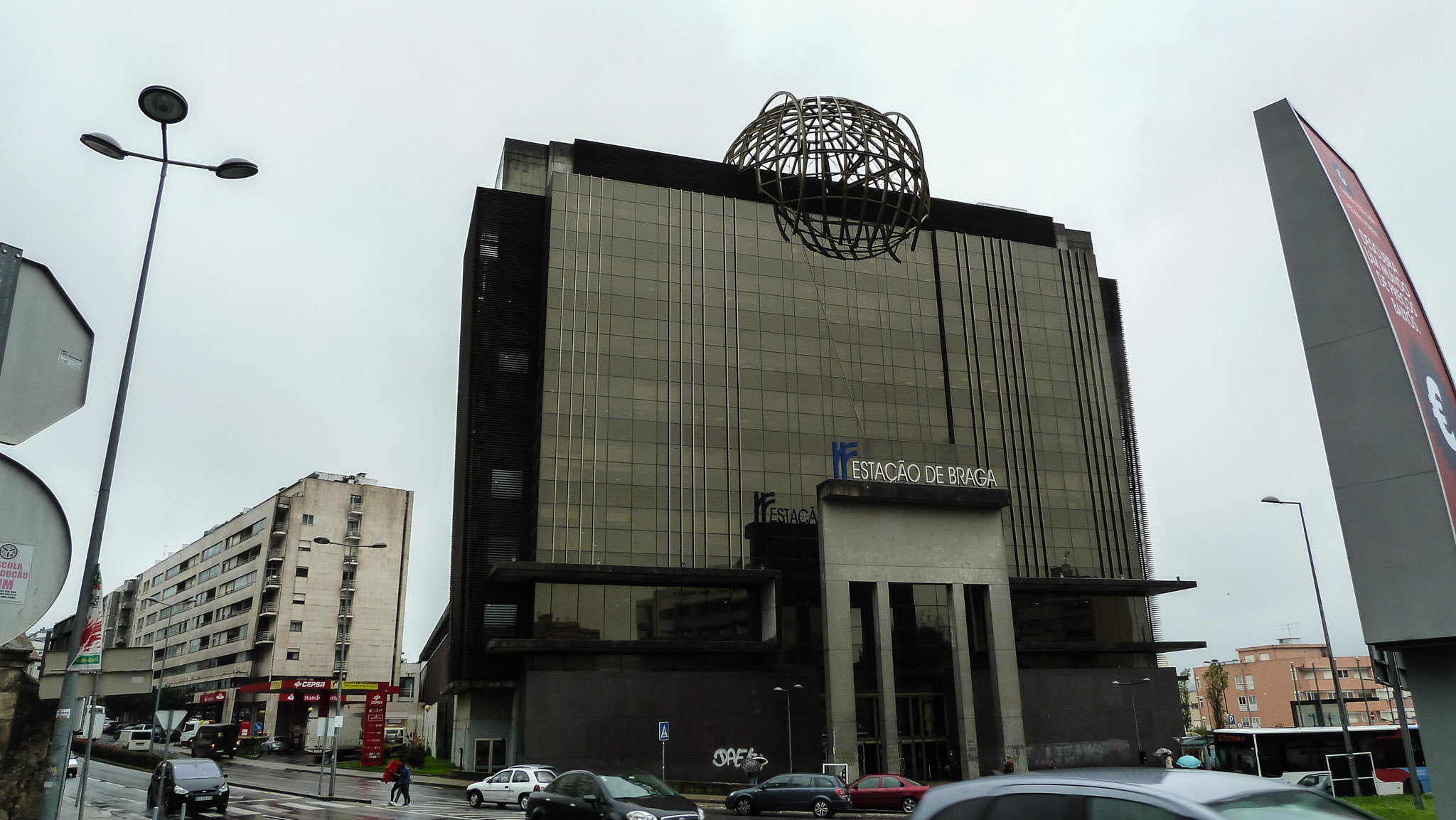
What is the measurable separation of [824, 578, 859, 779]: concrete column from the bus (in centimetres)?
1694

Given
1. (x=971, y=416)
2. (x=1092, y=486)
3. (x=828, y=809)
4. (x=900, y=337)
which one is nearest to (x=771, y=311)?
(x=900, y=337)

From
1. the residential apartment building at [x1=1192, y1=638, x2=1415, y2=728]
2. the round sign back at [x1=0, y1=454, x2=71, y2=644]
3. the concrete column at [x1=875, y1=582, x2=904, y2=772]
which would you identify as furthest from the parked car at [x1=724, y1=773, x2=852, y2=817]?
the residential apartment building at [x1=1192, y1=638, x2=1415, y2=728]

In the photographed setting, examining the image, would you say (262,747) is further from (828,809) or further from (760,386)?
(828,809)

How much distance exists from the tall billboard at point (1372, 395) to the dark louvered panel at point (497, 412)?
145 ft

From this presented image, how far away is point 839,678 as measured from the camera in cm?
4588

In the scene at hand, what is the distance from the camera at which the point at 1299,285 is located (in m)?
13.3

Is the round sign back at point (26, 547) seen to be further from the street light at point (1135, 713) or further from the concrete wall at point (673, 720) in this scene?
the street light at point (1135, 713)

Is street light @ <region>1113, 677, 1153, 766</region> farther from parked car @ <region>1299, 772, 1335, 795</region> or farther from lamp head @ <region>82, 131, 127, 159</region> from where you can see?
lamp head @ <region>82, 131, 127, 159</region>

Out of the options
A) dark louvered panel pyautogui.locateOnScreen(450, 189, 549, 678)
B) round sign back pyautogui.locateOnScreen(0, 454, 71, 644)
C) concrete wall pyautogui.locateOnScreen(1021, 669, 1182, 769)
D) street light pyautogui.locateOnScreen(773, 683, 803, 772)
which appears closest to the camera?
round sign back pyautogui.locateOnScreen(0, 454, 71, 644)

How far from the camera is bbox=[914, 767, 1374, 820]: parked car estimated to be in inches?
196

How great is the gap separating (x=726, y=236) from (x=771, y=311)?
5.89 m

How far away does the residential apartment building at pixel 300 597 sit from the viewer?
9250 cm

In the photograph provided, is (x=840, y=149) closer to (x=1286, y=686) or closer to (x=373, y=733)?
(x=373, y=733)

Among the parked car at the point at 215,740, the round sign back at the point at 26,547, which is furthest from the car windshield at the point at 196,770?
the parked car at the point at 215,740
